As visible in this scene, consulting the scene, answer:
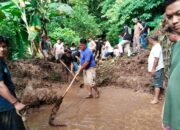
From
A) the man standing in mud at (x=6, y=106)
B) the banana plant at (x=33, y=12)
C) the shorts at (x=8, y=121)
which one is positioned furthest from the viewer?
the banana plant at (x=33, y=12)

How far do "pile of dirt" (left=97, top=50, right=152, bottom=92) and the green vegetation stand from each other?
2.70 metres

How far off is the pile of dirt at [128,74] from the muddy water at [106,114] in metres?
0.80

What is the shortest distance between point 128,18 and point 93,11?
33.1 feet

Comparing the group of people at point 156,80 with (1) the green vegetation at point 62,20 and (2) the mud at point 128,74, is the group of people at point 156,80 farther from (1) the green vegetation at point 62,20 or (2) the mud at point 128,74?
(1) the green vegetation at point 62,20

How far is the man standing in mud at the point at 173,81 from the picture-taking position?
6.75ft

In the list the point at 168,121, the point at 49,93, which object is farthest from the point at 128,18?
the point at 168,121

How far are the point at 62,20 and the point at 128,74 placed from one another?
14.4 meters

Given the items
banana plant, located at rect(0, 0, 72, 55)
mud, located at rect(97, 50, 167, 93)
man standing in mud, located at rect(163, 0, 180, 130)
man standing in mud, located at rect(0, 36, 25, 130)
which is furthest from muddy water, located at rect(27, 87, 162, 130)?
man standing in mud, located at rect(163, 0, 180, 130)

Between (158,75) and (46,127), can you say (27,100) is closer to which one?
(46,127)

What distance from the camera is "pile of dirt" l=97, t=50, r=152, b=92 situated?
36.4 feet

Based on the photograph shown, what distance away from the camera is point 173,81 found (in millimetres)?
2074

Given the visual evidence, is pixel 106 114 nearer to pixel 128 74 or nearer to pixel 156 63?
pixel 156 63

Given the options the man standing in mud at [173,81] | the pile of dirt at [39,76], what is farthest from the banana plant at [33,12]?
the man standing in mud at [173,81]

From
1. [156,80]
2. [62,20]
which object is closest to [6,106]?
[156,80]
